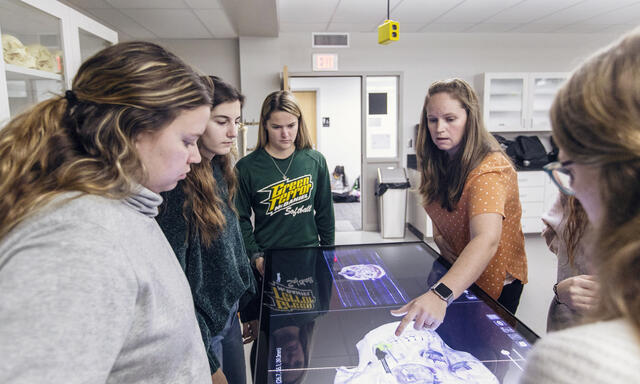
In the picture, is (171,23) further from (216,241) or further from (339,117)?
(339,117)

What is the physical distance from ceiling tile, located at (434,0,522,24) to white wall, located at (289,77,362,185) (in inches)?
131

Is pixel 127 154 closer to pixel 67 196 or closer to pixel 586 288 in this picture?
pixel 67 196

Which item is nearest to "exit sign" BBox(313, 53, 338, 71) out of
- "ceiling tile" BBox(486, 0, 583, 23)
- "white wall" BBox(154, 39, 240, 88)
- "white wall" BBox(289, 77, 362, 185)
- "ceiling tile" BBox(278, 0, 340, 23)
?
"ceiling tile" BBox(278, 0, 340, 23)

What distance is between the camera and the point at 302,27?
4742 millimetres

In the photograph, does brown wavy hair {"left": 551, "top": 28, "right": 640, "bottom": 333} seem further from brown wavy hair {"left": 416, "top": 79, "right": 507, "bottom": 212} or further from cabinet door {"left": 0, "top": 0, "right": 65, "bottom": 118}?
cabinet door {"left": 0, "top": 0, "right": 65, "bottom": 118}

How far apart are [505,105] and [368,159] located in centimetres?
190

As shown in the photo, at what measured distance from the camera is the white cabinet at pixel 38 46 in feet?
4.85

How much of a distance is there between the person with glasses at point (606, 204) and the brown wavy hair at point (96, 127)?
622 millimetres

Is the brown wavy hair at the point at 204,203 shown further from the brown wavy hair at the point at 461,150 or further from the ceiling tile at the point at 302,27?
the ceiling tile at the point at 302,27

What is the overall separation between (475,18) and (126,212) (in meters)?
4.88

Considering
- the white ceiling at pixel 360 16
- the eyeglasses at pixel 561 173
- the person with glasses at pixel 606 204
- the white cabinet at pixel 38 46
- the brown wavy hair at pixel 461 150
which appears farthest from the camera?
the white ceiling at pixel 360 16

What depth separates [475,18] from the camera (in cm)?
446

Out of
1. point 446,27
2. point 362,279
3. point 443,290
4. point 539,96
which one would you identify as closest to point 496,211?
point 443,290

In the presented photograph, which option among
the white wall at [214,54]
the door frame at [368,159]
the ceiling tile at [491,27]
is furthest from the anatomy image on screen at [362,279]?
the ceiling tile at [491,27]
